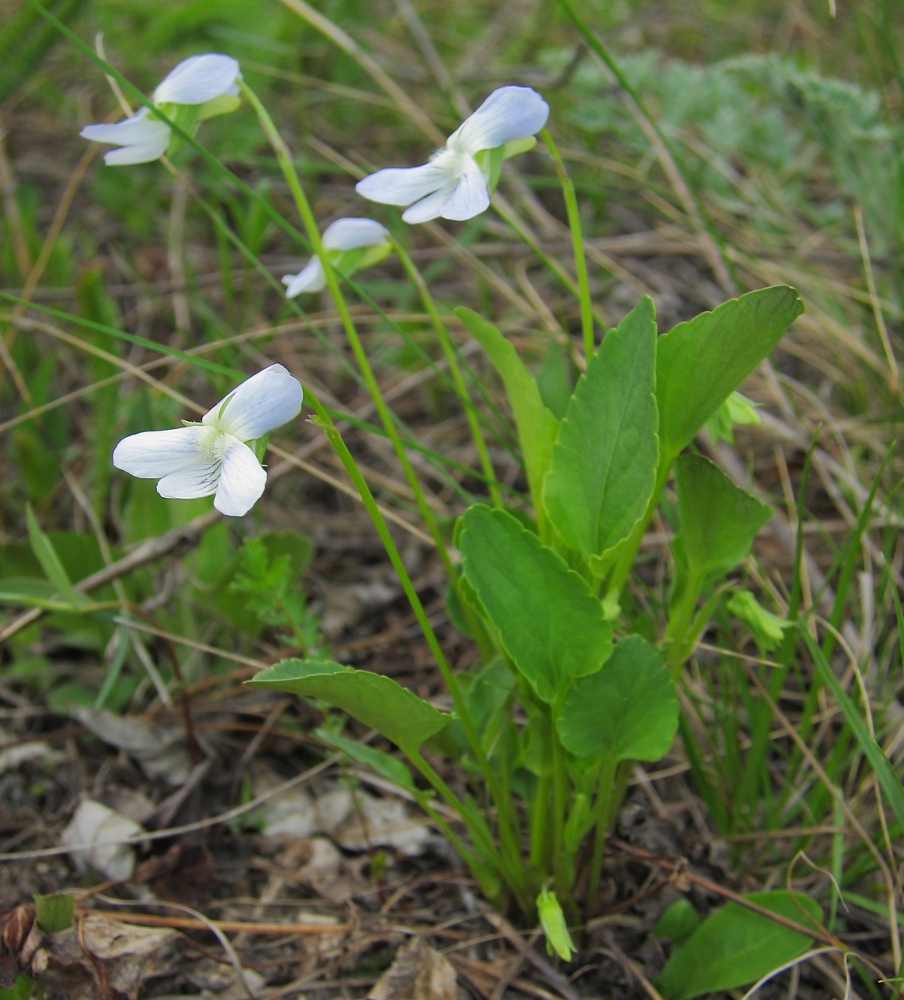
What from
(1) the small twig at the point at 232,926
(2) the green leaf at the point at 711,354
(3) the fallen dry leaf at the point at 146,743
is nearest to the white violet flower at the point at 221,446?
(2) the green leaf at the point at 711,354

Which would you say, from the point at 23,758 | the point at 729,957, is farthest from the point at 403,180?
the point at 23,758

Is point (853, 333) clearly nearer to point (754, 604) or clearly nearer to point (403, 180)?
point (754, 604)

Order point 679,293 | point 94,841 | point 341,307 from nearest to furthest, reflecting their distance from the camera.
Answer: point 341,307
point 94,841
point 679,293

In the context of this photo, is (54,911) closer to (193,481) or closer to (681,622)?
(193,481)

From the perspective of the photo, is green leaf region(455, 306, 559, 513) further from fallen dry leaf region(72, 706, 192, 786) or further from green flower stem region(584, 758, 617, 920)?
fallen dry leaf region(72, 706, 192, 786)

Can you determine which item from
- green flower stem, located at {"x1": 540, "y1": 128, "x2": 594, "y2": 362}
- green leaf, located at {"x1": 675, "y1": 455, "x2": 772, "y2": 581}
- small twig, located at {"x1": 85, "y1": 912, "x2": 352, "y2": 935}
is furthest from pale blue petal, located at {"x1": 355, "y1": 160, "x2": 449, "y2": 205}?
small twig, located at {"x1": 85, "y1": 912, "x2": 352, "y2": 935}

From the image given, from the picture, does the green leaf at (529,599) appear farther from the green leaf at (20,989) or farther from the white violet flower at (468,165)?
the green leaf at (20,989)
